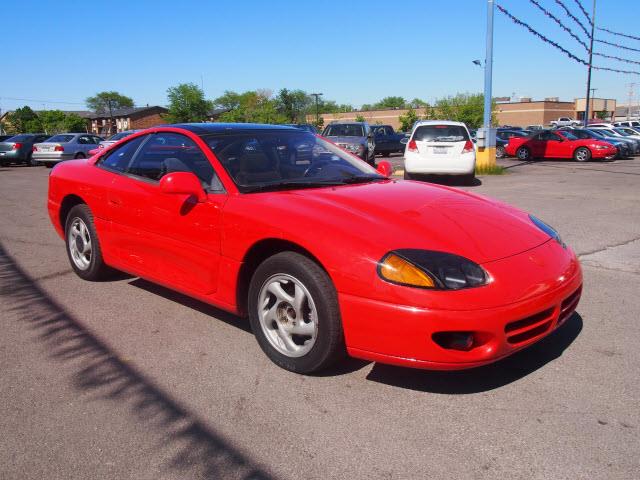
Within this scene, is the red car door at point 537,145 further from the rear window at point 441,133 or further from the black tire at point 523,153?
the rear window at point 441,133

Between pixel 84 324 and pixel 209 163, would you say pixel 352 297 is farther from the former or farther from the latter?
pixel 84 324

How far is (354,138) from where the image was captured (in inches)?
666

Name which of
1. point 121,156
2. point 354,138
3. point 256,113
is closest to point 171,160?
point 121,156

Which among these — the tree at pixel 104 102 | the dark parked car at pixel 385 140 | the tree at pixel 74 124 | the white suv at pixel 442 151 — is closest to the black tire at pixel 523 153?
the dark parked car at pixel 385 140

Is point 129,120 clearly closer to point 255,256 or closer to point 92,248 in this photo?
point 92,248

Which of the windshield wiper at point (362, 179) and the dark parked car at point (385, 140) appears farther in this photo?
the dark parked car at point (385, 140)

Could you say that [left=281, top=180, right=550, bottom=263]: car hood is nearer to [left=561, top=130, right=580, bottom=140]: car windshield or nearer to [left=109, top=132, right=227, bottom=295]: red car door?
[left=109, top=132, right=227, bottom=295]: red car door

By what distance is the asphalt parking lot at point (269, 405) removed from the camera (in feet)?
7.80

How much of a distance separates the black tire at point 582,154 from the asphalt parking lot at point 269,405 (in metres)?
20.3

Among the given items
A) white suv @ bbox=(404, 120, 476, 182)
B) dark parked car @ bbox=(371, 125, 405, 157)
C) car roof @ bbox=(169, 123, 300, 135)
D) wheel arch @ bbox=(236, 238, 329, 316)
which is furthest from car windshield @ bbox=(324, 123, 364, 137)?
wheel arch @ bbox=(236, 238, 329, 316)

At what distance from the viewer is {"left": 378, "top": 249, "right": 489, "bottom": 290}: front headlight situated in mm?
2715

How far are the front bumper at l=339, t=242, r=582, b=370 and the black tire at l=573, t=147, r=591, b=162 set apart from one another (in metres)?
22.3

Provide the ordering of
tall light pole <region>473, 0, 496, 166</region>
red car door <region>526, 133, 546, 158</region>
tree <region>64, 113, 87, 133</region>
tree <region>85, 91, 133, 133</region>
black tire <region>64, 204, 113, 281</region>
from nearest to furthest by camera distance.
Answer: black tire <region>64, 204, 113, 281</region>
tall light pole <region>473, 0, 496, 166</region>
red car door <region>526, 133, 546, 158</region>
tree <region>64, 113, 87, 133</region>
tree <region>85, 91, 133, 133</region>

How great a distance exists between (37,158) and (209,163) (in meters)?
22.6
